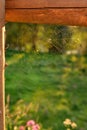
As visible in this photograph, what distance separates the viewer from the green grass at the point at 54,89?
339 inches

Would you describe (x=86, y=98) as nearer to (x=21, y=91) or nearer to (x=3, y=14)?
(x=21, y=91)

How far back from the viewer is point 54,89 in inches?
410

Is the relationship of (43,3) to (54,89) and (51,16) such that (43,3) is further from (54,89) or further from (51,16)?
(54,89)

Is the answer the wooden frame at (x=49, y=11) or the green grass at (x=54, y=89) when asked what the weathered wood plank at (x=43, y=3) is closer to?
the wooden frame at (x=49, y=11)

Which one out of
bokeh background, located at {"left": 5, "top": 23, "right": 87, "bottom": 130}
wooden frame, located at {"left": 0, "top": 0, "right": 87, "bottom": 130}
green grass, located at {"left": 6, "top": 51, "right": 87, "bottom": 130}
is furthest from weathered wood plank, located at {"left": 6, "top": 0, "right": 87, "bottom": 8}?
green grass, located at {"left": 6, "top": 51, "right": 87, "bottom": 130}

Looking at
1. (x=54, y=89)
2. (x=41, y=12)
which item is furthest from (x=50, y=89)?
(x=41, y=12)

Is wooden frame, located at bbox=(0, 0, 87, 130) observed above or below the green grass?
above

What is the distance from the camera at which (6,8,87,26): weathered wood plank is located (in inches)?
115

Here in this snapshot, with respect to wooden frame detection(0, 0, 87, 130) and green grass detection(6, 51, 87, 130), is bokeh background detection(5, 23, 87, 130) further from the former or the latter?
wooden frame detection(0, 0, 87, 130)

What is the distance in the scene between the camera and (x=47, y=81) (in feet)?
35.8

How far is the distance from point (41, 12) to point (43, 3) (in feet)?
0.23

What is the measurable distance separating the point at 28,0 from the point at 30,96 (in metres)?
6.63

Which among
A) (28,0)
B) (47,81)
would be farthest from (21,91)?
(28,0)

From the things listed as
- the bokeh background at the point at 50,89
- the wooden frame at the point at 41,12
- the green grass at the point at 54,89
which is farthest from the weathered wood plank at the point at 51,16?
the green grass at the point at 54,89
